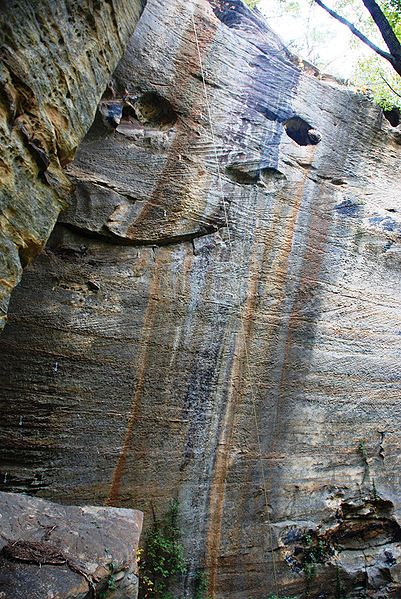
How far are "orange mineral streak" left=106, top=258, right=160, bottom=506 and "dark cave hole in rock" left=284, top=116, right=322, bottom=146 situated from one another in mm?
3516

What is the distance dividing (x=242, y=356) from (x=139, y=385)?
5.06 feet

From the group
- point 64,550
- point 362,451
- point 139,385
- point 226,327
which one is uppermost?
point 226,327

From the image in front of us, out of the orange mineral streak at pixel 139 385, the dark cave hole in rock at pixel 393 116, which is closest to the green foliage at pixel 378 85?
the dark cave hole in rock at pixel 393 116

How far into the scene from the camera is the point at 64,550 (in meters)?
4.41

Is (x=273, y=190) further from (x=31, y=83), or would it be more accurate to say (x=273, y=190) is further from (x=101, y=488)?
(x=101, y=488)

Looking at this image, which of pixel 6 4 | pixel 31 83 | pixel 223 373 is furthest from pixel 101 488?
pixel 6 4

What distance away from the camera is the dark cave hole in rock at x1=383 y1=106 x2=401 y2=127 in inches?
371

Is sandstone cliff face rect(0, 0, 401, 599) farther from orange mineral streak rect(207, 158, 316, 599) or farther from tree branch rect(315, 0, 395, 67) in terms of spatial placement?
tree branch rect(315, 0, 395, 67)

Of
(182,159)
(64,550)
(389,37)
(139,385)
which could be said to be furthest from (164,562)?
(389,37)

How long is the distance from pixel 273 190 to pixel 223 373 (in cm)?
285

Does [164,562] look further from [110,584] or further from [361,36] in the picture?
[361,36]

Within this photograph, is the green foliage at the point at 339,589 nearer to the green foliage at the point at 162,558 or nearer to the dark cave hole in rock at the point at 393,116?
the green foliage at the point at 162,558

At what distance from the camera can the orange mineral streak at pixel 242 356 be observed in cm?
667

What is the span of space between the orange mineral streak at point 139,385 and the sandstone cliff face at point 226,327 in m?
0.03
